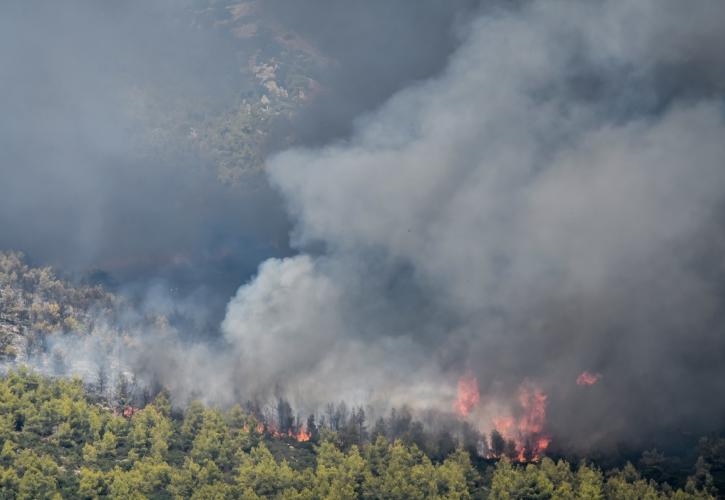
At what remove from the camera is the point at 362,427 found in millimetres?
196375

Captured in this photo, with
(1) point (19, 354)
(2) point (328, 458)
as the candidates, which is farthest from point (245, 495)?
(1) point (19, 354)

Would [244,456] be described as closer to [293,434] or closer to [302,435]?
[293,434]

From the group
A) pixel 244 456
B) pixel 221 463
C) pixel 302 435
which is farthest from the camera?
pixel 302 435

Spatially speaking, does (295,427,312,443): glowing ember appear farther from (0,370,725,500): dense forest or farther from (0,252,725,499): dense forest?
(0,370,725,500): dense forest

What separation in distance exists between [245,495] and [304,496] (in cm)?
850

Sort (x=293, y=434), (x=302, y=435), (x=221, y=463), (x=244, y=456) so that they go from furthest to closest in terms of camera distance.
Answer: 1. (x=293, y=434)
2. (x=302, y=435)
3. (x=221, y=463)
4. (x=244, y=456)

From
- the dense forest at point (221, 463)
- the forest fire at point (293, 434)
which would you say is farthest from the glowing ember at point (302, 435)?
the dense forest at point (221, 463)

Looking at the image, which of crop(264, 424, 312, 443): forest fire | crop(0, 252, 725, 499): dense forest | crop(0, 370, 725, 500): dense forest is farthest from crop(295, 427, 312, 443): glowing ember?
crop(0, 370, 725, 500): dense forest

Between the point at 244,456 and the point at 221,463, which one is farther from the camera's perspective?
the point at 221,463

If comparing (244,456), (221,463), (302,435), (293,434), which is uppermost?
(293,434)

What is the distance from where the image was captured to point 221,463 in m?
175

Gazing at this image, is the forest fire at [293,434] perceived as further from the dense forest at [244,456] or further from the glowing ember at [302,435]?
the dense forest at [244,456]

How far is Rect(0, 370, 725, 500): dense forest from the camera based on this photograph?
16225 cm

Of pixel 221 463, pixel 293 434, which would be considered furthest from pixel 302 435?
pixel 221 463
